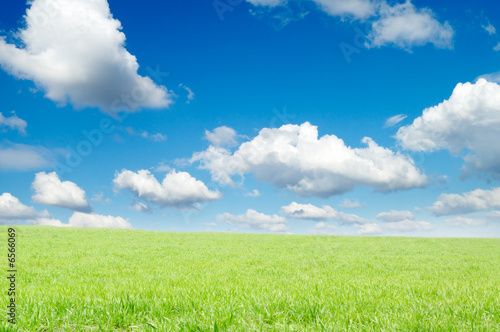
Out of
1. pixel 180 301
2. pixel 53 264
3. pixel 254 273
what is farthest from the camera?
pixel 53 264

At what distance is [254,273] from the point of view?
13695 millimetres

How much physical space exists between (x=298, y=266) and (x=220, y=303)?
34.5 feet

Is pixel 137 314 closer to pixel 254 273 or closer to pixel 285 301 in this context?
pixel 285 301

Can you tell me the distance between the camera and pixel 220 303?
6516 mm

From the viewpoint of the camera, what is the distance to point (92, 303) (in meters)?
6.45

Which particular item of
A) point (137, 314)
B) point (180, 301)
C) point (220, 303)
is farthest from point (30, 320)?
point (220, 303)

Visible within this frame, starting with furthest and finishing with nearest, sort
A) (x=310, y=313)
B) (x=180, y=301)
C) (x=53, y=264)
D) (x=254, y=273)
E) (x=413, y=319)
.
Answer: (x=53, y=264), (x=254, y=273), (x=180, y=301), (x=310, y=313), (x=413, y=319)

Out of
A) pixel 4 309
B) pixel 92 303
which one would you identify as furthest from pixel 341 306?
pixel 4 309

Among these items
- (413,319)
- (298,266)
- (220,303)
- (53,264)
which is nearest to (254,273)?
(298,266)

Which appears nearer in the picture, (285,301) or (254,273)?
(285,301)

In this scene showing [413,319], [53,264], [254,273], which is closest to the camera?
[413,319]

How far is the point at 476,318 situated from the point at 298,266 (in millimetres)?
10860

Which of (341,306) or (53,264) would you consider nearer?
(341,306)

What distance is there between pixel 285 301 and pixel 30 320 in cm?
448
